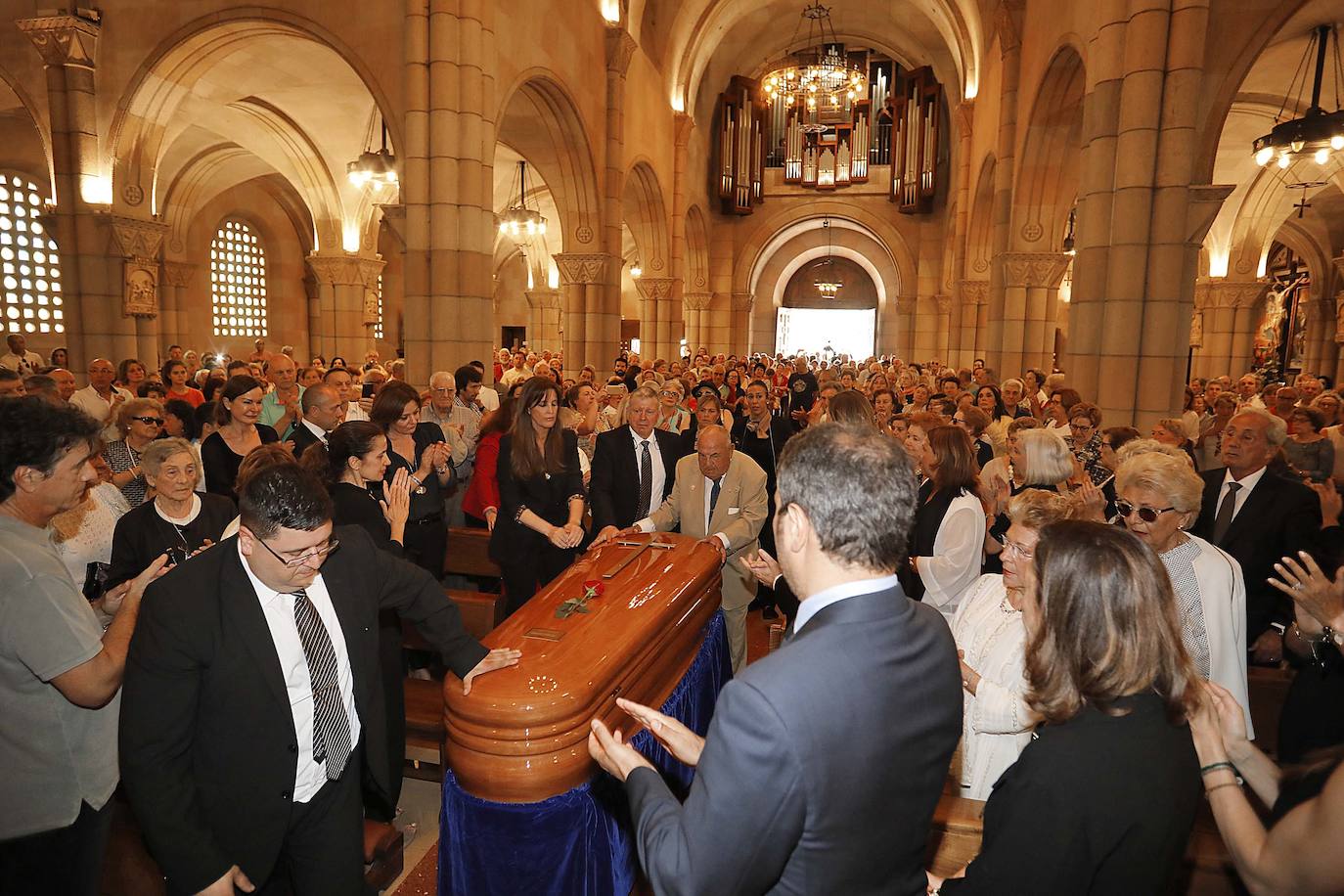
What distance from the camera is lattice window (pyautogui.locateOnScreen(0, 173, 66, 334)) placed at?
16031 mm

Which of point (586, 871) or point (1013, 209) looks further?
point (1013, 209)

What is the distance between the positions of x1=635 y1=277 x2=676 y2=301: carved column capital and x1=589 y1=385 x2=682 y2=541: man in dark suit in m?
13.7

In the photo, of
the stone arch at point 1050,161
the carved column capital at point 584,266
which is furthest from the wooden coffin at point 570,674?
the carved column capital at point 584,266

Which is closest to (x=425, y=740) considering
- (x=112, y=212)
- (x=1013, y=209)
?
(x=112, y=212)

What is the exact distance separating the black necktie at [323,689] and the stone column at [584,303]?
12.1 m

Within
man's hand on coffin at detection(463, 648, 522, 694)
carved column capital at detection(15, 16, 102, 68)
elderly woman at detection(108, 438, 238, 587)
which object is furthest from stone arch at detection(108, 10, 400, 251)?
man's hand on coffin at detection(463, 648, 522, 694)

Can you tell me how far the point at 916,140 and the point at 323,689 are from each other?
24.0 meters

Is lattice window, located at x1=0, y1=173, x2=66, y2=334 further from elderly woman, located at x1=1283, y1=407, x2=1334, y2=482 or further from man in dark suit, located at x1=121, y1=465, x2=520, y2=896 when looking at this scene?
elderly woman, located at x1=1283, y1=407, x2=1334, y2=482

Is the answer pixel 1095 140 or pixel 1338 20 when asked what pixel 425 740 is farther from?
pixel 1338 20

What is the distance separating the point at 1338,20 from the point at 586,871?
13408mm

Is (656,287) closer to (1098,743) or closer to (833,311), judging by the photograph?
(833,311)

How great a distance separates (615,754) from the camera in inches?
63.9

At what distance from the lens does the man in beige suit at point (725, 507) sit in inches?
171

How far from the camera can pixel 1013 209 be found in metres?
11.5
